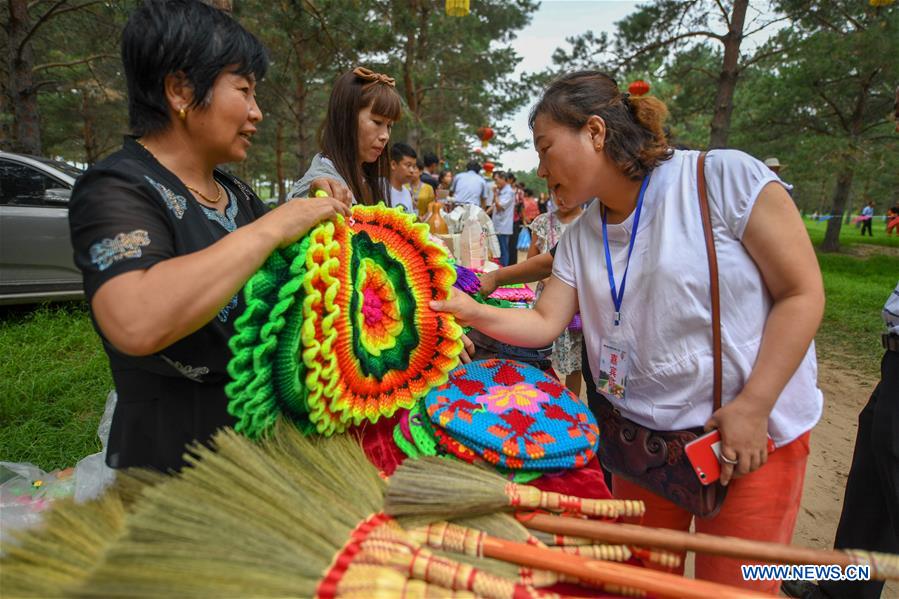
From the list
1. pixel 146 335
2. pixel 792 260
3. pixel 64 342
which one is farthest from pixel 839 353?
pixel 64 342

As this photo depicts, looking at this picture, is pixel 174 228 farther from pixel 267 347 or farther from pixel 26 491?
pixel 26 491

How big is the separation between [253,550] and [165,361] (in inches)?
21.2

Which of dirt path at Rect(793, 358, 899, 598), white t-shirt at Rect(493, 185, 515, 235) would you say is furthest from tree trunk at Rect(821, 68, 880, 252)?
dirt path at Rect(793, 358, 899, 598)

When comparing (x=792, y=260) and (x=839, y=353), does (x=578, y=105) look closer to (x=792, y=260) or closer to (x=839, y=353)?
(x=792, y=260)

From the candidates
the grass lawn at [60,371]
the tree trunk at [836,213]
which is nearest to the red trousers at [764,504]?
the grass lawn at [60,371]

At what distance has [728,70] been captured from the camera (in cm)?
865

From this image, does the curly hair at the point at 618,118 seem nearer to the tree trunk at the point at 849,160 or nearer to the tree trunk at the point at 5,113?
the tree trunk at the point at 5,113

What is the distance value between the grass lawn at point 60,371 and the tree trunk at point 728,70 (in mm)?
3759

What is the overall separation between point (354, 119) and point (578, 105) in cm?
111

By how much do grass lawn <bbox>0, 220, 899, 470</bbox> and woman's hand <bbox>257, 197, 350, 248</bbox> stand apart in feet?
8.60

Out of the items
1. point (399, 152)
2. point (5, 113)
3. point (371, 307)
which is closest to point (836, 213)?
point (399, 152)

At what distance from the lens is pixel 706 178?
4.05 ft

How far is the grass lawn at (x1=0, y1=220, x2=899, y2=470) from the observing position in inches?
113

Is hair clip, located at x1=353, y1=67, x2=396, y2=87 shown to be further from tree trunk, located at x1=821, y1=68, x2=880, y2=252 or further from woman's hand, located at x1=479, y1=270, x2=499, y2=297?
tree trunk, located at x1=821, y1=68, x2=880, y2=252
